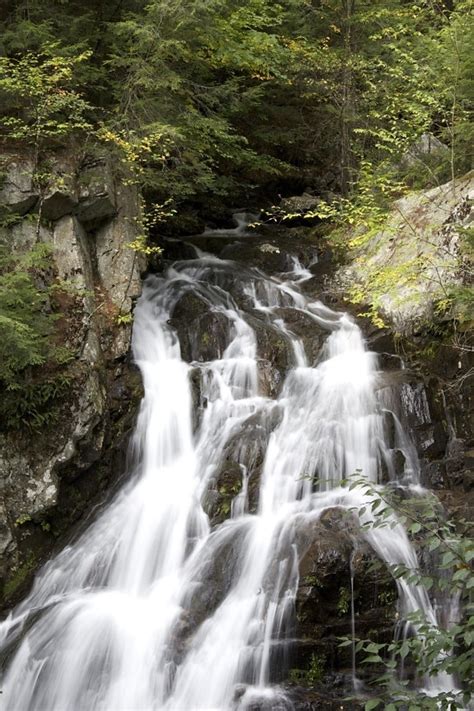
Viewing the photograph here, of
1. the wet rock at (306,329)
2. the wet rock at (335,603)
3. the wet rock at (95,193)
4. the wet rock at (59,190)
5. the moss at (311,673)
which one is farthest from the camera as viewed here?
the wet rock at (306,329)

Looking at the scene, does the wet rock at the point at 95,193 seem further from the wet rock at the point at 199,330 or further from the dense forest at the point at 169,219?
the wet rock at the point at 199,330

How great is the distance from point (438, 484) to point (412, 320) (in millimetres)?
2580

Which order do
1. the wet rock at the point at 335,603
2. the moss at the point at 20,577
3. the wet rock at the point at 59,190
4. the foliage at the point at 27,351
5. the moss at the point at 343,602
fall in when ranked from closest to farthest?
the wet rock at the point at 335,603, the moss at the point at 343,602, the foliage at the point at 27,351, the moss at the point at 20,577, the wet rock at the point at 59,190

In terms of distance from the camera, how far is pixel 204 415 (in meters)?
8.00

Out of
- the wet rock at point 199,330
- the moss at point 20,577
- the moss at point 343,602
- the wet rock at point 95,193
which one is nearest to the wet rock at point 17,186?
the wet rock at point 95,193

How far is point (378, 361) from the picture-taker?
8.59m

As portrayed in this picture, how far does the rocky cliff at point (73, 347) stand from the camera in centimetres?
675

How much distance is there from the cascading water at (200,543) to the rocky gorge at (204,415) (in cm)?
11

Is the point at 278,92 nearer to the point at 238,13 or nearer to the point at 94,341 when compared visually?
the point at 238,13

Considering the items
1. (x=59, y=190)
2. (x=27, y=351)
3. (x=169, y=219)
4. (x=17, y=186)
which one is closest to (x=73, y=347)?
(x=27, y=351)

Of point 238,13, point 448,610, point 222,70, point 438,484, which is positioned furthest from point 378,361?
point 222,70

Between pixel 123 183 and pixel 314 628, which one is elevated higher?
pixel 123 183

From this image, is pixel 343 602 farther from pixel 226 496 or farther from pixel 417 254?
pixel 417 254

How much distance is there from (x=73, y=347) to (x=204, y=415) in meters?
1.95
